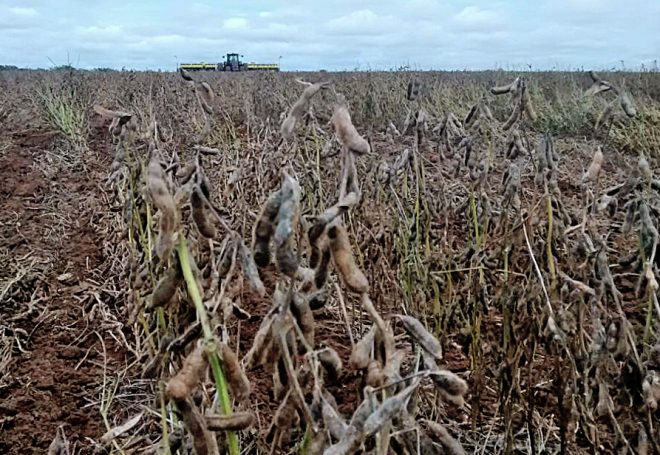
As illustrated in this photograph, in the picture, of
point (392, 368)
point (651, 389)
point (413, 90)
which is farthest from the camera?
point (413, 90)

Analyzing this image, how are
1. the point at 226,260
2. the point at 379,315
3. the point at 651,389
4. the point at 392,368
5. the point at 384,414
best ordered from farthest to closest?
the point at 651,389, the point at 379,315, the point at 226,260, the point at 392,368, the point at 384,414

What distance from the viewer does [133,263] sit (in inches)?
90.4

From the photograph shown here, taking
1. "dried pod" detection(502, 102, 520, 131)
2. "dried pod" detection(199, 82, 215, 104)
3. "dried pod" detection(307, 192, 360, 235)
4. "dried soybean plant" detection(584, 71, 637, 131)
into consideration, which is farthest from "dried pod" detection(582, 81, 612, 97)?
"dried pod" detection(307, 192, 360, 235)

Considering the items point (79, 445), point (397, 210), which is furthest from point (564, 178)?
point (79, 445)

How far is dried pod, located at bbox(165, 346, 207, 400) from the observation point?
90 cm

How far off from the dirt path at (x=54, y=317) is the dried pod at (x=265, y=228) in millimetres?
1345

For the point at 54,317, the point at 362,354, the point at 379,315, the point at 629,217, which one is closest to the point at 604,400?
the point at 629,217

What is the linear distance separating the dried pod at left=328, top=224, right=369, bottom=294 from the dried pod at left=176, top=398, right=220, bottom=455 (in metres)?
0.26

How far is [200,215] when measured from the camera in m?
1.10

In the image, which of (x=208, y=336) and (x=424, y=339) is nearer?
(x=208, y=336)

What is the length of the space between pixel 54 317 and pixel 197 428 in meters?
2.92

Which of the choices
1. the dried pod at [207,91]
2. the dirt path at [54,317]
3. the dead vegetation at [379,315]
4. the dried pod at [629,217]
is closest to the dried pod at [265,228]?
the dead vegetation at [379,315]

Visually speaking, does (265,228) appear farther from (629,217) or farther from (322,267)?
(629,217)

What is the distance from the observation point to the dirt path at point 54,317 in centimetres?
265
